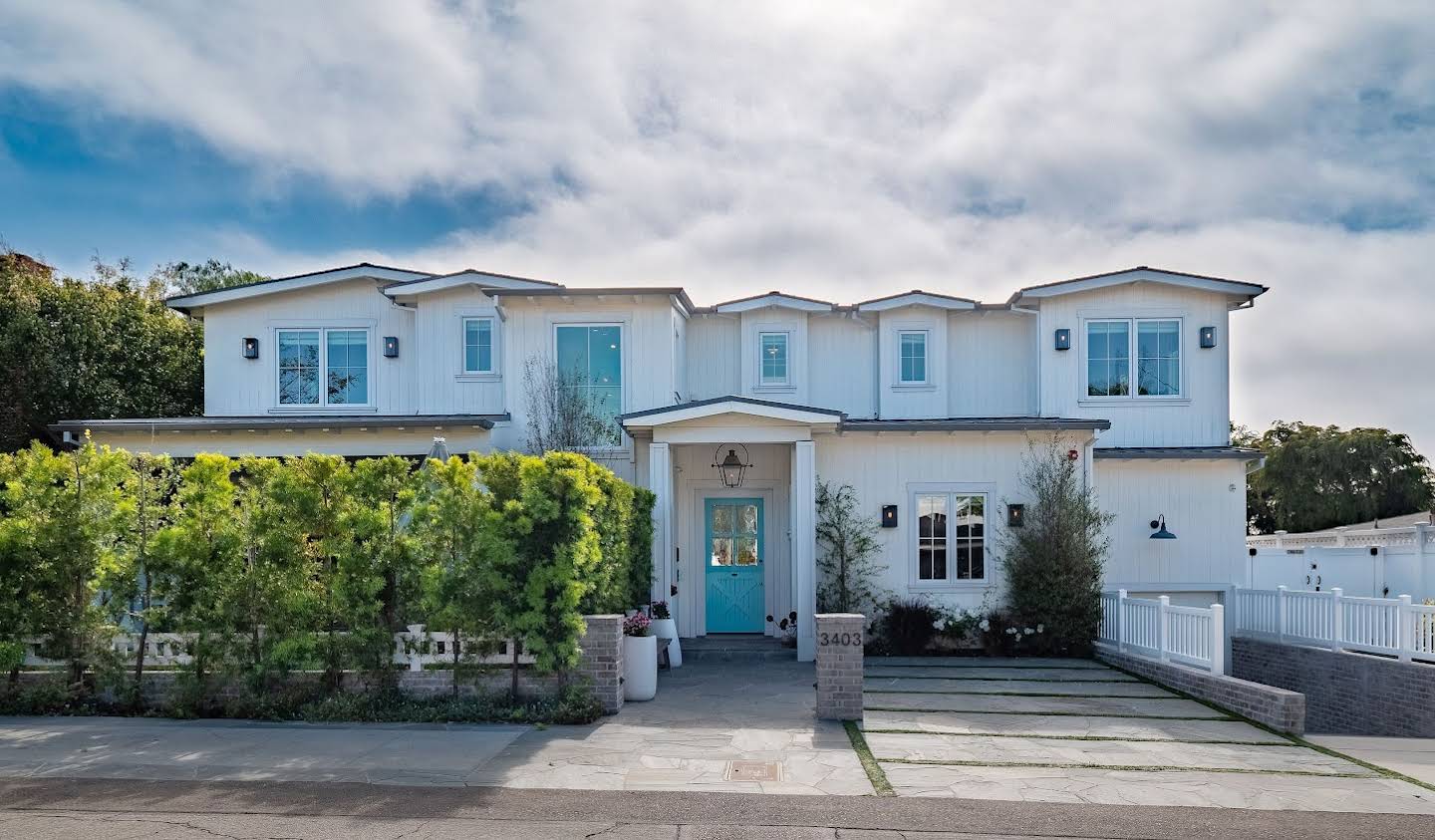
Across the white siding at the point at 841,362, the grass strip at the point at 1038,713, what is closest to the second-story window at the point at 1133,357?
the white siding at the point at 841,362

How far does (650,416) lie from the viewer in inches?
542

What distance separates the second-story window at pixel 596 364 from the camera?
16078 millimetres

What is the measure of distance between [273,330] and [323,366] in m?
1.09

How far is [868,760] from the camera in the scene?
8.39m

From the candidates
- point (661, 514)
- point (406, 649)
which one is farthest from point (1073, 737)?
point (661, 514)

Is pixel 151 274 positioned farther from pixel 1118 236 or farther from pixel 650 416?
pixel 1118 236

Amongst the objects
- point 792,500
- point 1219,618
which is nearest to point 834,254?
point 792,500

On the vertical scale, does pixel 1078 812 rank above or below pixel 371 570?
below

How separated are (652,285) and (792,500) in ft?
13.5

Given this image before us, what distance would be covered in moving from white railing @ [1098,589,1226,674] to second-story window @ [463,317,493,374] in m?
10.4

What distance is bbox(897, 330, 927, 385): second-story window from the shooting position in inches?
704

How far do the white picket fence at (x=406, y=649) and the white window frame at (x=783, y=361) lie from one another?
8.73 metres

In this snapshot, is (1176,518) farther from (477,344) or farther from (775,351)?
(477,344)

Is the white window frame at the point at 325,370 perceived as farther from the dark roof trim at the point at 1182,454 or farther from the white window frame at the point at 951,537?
the dark roof trim at the point at 1182,454
